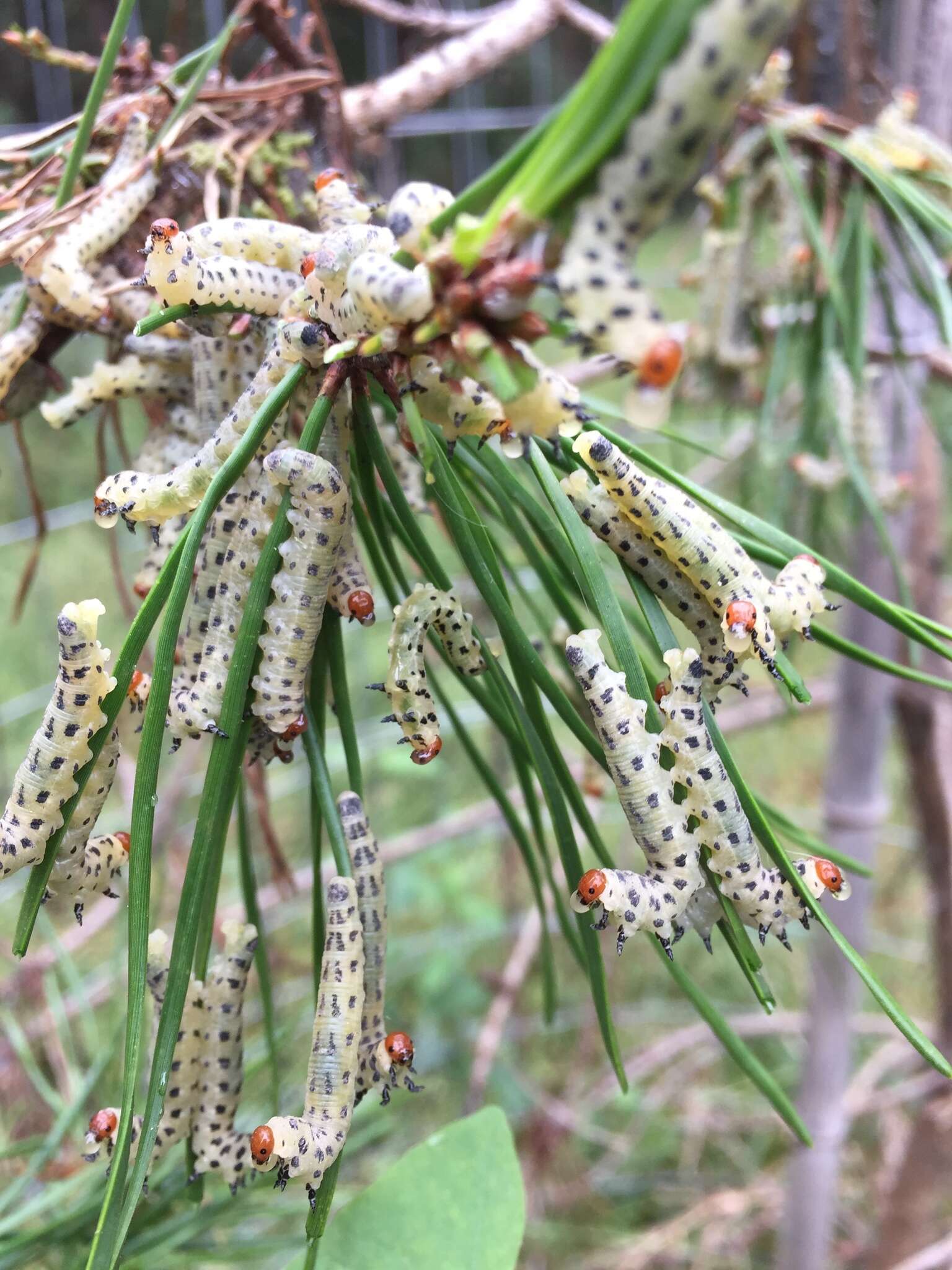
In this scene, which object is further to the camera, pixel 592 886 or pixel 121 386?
pixel 121 386

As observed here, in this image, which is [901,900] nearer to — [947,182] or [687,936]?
[687,936]

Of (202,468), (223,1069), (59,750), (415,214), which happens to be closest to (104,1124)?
(223,1069)

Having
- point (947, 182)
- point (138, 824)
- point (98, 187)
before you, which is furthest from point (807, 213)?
point (138, 824)

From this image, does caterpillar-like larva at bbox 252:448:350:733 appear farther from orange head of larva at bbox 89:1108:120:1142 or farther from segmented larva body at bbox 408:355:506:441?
orange head of larva at bbox 89:1108:120:1142

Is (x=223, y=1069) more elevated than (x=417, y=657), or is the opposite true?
(x=417, y=657)

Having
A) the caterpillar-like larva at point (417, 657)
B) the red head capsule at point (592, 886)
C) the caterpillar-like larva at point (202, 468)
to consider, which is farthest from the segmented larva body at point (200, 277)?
the red head capsule at point (592, 886)

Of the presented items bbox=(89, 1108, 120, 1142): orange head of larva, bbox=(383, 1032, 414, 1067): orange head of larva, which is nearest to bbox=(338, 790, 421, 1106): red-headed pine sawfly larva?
bbox=(383, 1032, 414, 1067): orange head of larva

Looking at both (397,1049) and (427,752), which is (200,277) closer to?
(427,752)
